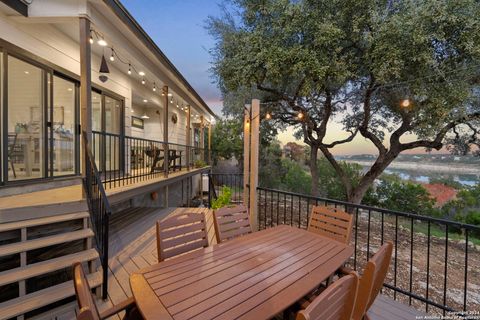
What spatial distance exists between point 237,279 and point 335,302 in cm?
71

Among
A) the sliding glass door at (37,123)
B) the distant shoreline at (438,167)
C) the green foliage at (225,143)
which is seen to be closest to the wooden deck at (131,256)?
the sliding glass door at (37,123)

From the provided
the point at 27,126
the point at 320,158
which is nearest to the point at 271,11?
the point at 27,126

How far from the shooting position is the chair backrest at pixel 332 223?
2576mm

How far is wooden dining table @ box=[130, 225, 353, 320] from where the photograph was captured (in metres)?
1.29

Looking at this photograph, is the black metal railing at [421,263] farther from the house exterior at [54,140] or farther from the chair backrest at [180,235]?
the house exterior at [54,140]

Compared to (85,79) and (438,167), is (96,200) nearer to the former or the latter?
(85,79)

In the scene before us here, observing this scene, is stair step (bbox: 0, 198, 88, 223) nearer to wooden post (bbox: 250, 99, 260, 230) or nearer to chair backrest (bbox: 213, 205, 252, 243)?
chair backrest (bbox: 213, 205, 252, 243)

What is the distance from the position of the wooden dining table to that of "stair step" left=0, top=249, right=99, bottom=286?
1.41 metres

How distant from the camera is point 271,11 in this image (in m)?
6.27

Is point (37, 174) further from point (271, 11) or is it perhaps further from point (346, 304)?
point (271, 11)

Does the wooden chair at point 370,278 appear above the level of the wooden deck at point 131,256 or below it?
above

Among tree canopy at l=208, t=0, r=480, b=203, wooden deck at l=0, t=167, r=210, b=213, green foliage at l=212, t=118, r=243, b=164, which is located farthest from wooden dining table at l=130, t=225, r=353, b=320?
green foliage at l=212, t=118, r=243, b=164

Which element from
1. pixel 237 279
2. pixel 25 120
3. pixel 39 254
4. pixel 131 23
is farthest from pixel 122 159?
pixel 237 279

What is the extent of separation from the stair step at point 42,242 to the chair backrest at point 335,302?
276 cm
